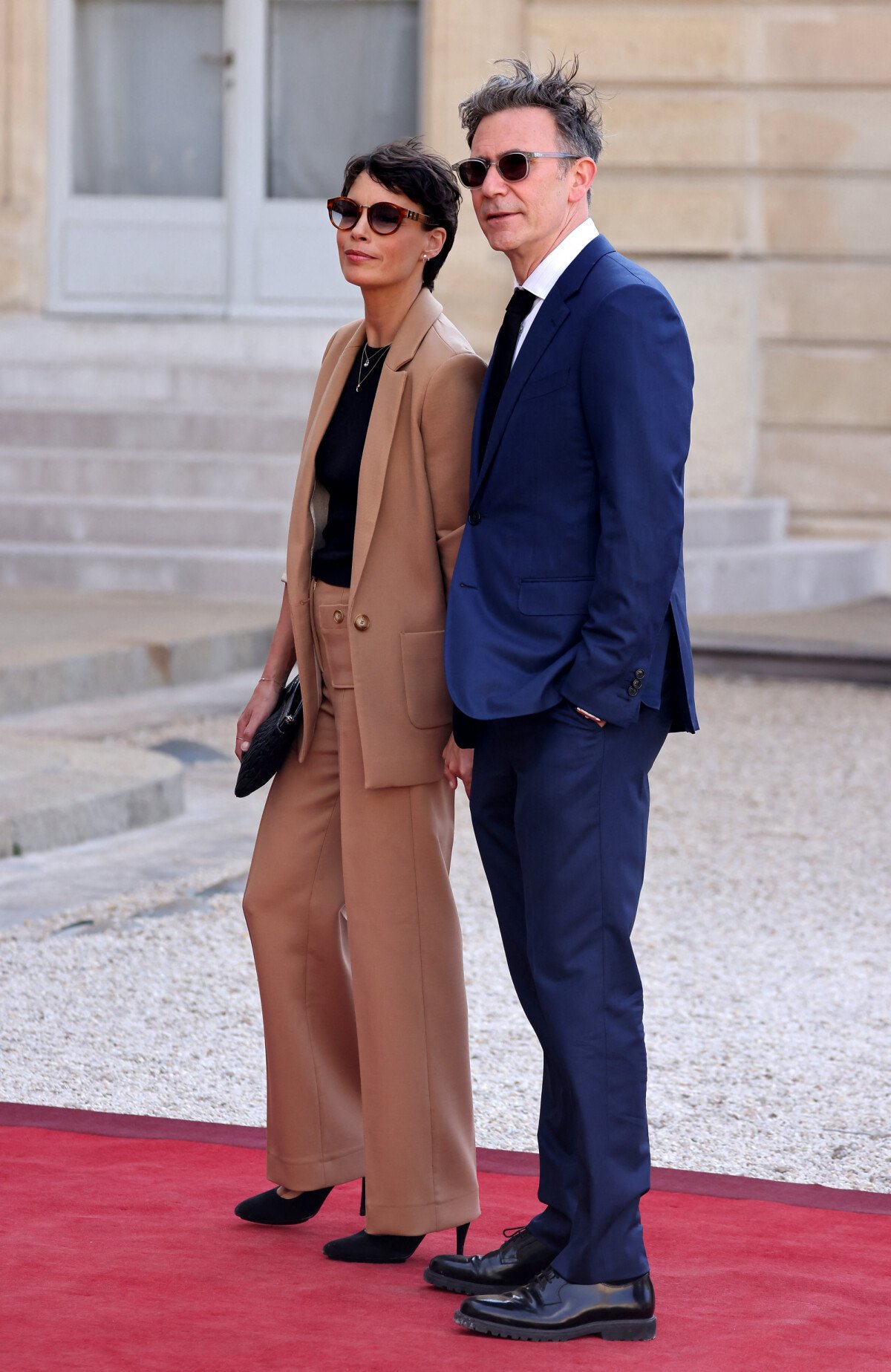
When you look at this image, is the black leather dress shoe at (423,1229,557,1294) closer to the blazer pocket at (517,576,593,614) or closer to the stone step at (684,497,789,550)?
the blazer pocket at (517,576,593,614)

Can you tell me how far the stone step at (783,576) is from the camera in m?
12.0

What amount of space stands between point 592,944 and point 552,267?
3.01 ft

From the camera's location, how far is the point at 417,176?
296 cm

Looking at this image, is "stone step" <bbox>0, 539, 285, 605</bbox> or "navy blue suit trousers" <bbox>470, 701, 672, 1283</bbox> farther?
"stone step" <bbox>0, 539, 285, 605</bbox>

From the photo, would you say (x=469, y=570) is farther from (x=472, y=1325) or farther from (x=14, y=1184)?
(x=14, y=1184)

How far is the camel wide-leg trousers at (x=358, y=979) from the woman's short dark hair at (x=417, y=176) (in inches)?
22.8

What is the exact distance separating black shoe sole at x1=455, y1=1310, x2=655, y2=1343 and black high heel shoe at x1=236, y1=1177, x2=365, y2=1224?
451 millimetres

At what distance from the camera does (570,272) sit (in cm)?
274

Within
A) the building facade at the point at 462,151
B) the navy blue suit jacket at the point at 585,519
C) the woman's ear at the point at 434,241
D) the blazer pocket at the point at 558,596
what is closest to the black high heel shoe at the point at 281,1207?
the navy blue suit jacket at the point at 585,519

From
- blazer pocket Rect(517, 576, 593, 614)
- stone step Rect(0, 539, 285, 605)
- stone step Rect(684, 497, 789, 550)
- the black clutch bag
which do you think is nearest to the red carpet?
the black clutch bag

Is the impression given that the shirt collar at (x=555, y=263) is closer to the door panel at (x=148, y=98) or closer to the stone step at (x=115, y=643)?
the stone step at (x=115, y=643)

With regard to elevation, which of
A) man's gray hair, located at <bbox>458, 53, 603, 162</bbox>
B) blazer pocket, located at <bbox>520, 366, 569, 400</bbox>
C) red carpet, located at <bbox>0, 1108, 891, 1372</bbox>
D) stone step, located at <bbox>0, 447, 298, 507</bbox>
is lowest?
red carpet, located at <bbox>0, 1108, 891, 1372</bbox>

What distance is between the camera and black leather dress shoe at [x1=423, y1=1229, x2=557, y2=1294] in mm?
2838

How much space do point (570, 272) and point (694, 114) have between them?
34.2 ft
